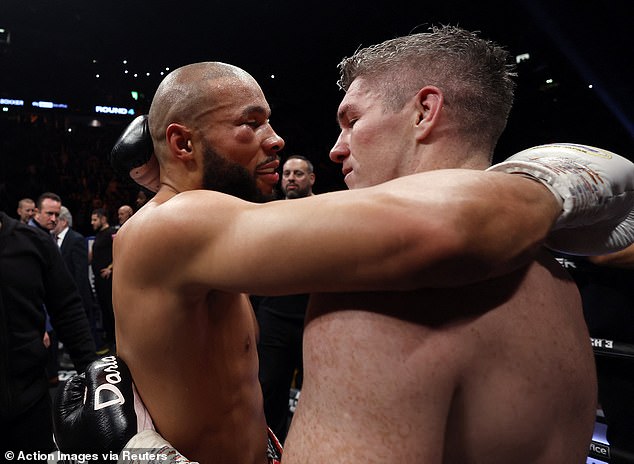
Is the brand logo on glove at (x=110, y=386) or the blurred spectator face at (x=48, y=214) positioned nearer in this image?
the brand logo on glove at (x=110, y=386)

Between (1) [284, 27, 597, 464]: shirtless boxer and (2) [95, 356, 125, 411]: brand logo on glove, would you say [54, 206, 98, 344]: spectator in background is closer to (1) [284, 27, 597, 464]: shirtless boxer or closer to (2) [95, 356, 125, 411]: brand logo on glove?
(2) [95, 356, 125, 411]: brand logo on glove

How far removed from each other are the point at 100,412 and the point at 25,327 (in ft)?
A: 3.94

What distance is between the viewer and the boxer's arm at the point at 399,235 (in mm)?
539

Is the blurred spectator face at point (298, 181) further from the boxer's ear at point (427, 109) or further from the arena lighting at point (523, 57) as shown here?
the arena lighting at point (523, 57)

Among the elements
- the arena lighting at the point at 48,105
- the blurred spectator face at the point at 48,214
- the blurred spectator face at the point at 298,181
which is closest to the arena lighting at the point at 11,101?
the arena lighting at the point at 48,105

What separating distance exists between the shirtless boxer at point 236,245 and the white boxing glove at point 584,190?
31 mm

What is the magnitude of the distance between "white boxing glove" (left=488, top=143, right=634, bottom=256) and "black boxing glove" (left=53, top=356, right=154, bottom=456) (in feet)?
2.57

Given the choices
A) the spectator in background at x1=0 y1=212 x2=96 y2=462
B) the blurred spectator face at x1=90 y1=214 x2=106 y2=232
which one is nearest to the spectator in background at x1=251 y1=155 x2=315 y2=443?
the spectator in background at x1=0 y1=212 x2=96 y2=462

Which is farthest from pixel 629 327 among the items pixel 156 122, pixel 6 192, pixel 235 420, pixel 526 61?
pixel 6 192

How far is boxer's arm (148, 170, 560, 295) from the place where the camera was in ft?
1.77

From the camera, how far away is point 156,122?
1309mm

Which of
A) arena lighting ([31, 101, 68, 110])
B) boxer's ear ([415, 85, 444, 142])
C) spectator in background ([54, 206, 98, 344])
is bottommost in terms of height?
spectator in background ([54, 206, 98, 344])

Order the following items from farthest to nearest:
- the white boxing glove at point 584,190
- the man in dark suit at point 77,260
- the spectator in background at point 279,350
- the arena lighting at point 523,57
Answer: the arena lighting at point 523,57 → the man in dark suit at point 77,260 → the spectator in background at point 279,350 → the white boxing glove at point 584,190

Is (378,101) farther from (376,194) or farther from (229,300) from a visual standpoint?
(229,300)
